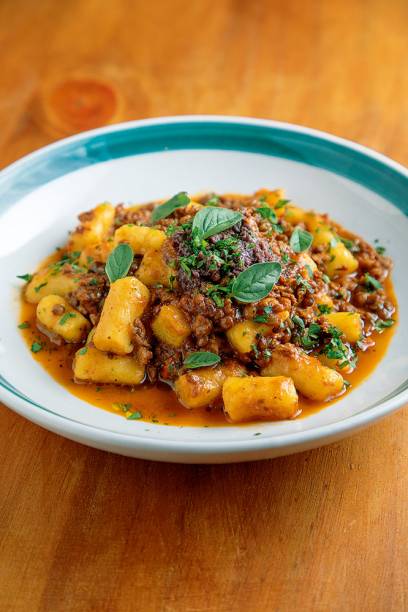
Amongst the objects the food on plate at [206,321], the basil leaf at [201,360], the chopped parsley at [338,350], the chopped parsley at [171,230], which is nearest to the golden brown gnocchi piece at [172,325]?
the food on plate at [206,321]

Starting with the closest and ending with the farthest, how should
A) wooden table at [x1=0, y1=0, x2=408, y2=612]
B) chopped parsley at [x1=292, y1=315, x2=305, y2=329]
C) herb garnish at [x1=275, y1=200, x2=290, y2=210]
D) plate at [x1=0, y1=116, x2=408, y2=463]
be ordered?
wooden table at [x1=0, y1=0, x2=408, y2=612]
plate at [x1=0, y1=116, x2=408, y2=463]
chopped parsley at [x1=292, y1=315, x2=305, y2=329]
herb garnish at [x1=275, y1=200, x2=290, y2=210]

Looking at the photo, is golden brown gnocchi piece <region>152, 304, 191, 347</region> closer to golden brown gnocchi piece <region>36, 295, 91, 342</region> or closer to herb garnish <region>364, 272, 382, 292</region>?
golden brown gnocchi piece <region>36, 295, 91, 342</region>

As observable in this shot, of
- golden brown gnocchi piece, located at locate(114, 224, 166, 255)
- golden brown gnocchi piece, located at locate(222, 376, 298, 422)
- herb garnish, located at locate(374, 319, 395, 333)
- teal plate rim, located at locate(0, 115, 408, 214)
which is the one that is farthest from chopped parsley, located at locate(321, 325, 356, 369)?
teal plate rim, located at locate(0, 115, 408, 214)

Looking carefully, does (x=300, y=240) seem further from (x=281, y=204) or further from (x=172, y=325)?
(x=172, y=325)

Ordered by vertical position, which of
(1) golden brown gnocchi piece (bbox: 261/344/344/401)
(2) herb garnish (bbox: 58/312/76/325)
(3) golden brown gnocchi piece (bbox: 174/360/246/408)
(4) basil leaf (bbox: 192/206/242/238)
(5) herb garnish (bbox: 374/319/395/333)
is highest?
(4) basil leaf (bbox: 192/206/242/238)

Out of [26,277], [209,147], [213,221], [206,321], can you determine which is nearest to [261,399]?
[206,321]

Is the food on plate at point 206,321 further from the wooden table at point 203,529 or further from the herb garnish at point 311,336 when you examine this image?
the wooden table at point 203,529
